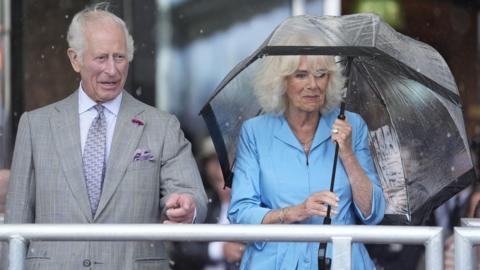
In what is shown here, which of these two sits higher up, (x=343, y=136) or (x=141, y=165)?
(x=343, y=136)

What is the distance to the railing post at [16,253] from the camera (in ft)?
12.1

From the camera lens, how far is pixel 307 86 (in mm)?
4527

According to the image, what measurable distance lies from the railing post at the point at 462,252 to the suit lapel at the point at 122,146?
4.44 ft

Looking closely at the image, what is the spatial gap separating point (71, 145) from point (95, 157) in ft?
0.32

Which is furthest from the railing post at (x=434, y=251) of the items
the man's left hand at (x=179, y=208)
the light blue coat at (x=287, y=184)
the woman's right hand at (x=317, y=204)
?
the man's left hand at (x=179, y=208)

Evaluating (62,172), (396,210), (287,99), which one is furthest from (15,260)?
(396,210)

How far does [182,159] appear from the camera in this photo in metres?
4.50

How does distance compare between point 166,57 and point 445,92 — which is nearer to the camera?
point 445,92

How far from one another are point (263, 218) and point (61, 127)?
82 centimetres

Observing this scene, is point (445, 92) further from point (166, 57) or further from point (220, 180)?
point (166, 57)

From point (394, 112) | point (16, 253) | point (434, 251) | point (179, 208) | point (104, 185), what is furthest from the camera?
point (394, 112)

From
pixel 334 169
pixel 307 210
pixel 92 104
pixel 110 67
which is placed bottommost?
pixel 307 210

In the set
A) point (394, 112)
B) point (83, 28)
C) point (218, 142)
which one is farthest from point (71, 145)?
point (394, 112)

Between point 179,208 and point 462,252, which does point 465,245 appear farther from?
point 179,208
